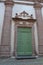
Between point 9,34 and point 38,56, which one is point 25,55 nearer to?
point 38,56

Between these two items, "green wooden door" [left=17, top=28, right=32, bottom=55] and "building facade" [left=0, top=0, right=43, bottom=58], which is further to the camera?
"green wooden door" [left=17, top=28, right=32, bottom=55]

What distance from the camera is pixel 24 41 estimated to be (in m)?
9.23

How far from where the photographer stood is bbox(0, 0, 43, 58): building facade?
8.84 metres

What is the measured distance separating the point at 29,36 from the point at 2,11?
2.57 m

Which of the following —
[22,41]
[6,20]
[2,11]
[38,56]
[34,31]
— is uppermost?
[2,11]

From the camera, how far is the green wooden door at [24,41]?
9073 mm

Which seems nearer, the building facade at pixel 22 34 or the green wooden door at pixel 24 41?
the building facade at pixel 22 34

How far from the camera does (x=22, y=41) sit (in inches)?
363

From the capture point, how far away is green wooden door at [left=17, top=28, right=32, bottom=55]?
357 inches

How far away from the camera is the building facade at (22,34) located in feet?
29.0

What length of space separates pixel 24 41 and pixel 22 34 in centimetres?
51

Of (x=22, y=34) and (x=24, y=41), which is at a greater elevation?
(x=22, y=34)

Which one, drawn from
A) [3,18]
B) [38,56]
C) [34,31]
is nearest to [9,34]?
[3,18]

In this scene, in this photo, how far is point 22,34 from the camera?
9320mm
